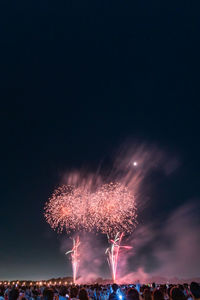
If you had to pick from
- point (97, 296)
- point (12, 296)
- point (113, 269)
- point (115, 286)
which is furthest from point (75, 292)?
point (113, 269)

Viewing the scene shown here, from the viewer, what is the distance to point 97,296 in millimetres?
24812

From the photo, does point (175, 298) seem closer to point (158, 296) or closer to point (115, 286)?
point (158, 296)

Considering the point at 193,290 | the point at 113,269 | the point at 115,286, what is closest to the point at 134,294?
the point at 193,290

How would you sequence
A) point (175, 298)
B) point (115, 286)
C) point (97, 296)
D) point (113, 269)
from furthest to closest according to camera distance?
point (113, 269) < point (97, 296) < point (115, 286) < point (175, 298)

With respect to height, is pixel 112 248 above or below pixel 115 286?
above

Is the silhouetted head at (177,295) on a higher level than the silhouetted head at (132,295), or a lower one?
lower

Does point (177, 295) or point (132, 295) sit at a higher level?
point (132, 295)

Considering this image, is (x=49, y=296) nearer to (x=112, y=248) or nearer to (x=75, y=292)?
(x=75, y=292)

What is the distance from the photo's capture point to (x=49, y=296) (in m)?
8.37

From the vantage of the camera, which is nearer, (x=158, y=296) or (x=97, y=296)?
(x=158, y=296)

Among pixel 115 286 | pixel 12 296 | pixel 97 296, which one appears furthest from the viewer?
pixel 97 296

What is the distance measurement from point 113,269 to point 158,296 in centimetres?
3552

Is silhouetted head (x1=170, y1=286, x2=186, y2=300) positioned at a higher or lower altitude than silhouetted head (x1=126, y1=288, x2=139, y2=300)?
lower

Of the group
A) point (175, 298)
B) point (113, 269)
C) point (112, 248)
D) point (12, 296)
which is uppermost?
point (112, 248)
